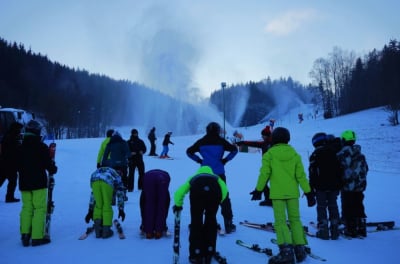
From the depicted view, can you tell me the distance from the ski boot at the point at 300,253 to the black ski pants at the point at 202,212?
1183 millimetres

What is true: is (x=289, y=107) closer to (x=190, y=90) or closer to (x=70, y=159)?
(x=190, y=90)

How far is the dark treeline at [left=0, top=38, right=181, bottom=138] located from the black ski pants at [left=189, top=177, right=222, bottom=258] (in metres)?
54.5

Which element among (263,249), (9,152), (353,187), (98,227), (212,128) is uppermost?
(212,128)

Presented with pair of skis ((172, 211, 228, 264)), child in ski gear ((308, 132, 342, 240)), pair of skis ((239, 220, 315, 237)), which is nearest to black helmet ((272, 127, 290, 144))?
child in ski gear ((308, 132, 342, 240))

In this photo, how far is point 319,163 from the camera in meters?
5.40

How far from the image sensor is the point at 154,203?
16.8 ft

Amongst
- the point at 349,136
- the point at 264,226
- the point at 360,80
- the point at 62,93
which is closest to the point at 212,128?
the point at 264,226

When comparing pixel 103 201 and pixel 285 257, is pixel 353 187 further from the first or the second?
pixel 103 201

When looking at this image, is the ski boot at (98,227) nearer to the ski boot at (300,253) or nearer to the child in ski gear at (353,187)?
the ski boot at (300,253)

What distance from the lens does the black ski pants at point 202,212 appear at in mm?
3941

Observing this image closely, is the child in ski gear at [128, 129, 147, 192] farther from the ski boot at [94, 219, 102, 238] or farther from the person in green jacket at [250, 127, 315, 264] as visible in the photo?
the person in green jacket at [250, 127, 315, 264]

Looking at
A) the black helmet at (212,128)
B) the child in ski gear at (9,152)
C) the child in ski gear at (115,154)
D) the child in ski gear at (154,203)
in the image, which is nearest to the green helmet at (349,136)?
the black helmet at (212,128)

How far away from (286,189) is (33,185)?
153 inches

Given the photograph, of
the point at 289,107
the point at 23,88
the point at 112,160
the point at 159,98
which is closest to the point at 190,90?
the point at 159,98
